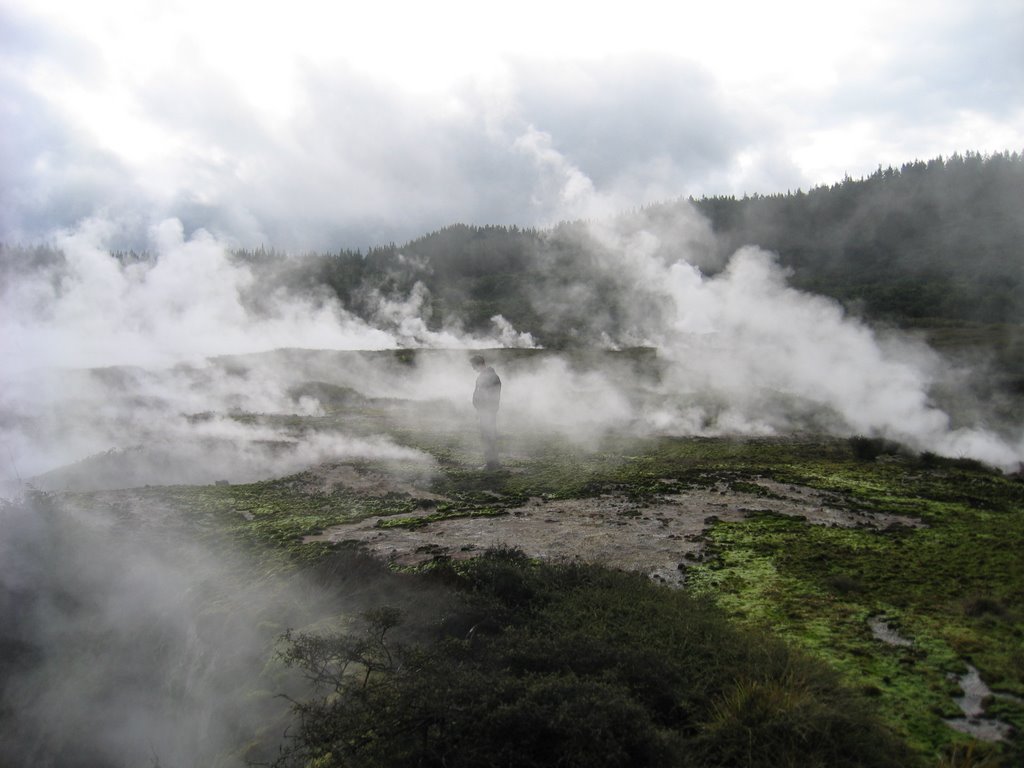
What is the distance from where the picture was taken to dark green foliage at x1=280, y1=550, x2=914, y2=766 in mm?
3836

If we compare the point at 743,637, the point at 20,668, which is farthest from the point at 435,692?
the point at 20,668

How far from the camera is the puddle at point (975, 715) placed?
398cm

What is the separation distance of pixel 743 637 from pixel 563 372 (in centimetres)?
2733

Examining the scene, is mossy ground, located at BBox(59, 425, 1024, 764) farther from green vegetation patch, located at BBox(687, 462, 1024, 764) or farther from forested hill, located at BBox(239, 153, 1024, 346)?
forested hill, located at BBox(239, 153, 1024, 346)

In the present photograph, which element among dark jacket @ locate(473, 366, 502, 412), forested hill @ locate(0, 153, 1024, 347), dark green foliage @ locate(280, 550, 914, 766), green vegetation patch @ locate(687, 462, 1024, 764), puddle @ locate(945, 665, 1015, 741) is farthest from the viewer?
forested hill @ locate(0, 153, 1024, 347)

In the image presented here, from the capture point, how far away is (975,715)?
164 inches

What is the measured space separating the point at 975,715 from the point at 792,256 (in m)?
104

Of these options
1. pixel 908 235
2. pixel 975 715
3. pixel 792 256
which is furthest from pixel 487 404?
pixel 908 235

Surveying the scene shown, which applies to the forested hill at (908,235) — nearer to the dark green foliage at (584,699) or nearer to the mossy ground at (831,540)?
the mossy ground at (831,540)

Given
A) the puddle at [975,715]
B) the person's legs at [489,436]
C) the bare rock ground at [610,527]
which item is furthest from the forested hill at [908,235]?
the puddle at [975,715]

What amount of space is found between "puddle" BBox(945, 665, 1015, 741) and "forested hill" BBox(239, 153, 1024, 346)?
5215 centimetres

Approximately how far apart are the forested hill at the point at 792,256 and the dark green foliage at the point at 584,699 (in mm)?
51738

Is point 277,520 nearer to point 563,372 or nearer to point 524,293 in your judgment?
point 563,372

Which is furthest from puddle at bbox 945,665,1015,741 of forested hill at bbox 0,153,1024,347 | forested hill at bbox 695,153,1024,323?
forested hill at bbox 695,153,1024,323
